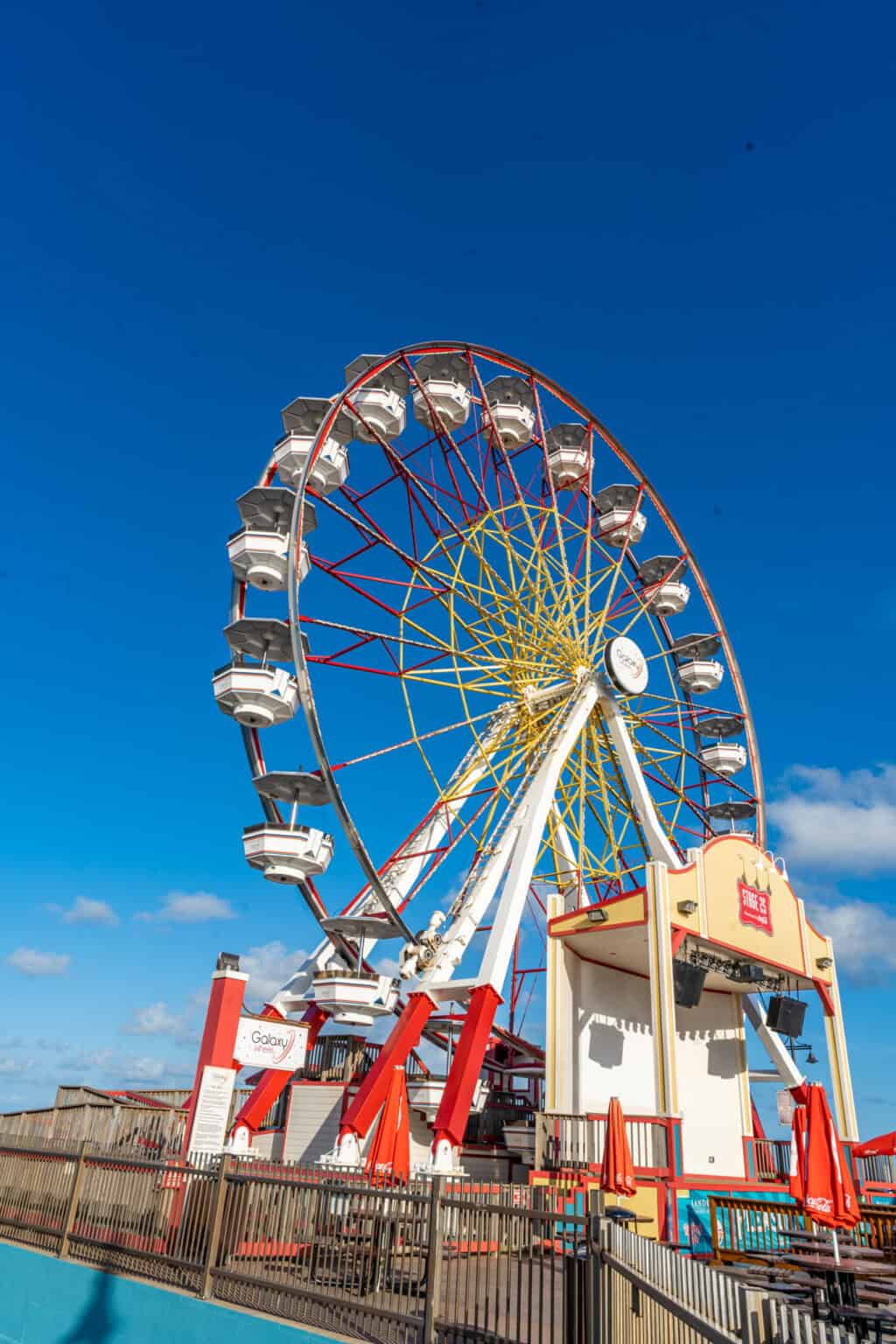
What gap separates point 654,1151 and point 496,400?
1531 cm

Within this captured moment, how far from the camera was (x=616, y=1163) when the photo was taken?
1048 centimetres

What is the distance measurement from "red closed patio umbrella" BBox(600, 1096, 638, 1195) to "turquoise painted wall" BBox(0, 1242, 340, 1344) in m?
4.23

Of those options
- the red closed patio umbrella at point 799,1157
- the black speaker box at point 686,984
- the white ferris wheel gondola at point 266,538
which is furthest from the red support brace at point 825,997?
the white ferris wheel gondola at point 266,538

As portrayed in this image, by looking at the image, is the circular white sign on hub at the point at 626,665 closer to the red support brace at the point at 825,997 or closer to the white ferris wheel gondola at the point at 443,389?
the white ferris wheel gondola at the point at 443,389

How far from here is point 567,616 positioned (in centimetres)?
2103

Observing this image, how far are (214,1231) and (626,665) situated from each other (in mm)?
13553

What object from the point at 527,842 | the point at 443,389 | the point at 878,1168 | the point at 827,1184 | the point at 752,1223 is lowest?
the point at 752,1223

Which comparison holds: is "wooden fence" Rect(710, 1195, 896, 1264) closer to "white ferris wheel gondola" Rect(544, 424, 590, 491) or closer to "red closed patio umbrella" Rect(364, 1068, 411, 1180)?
"red closed patio umbrella" Rect(364, 1068, 411, 1180)

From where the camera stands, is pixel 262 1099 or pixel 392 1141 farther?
pixel 262 1099

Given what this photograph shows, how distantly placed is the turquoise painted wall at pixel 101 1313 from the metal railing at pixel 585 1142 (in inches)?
241

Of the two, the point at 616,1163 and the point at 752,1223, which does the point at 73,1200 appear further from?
the point at 752,1223

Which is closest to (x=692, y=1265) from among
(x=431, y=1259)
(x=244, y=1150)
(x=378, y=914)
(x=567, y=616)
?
(x=431, y=1259)

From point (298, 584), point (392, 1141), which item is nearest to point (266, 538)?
point (298, 584)

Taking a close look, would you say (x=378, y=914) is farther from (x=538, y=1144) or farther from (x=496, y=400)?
(x=496, y=400)
